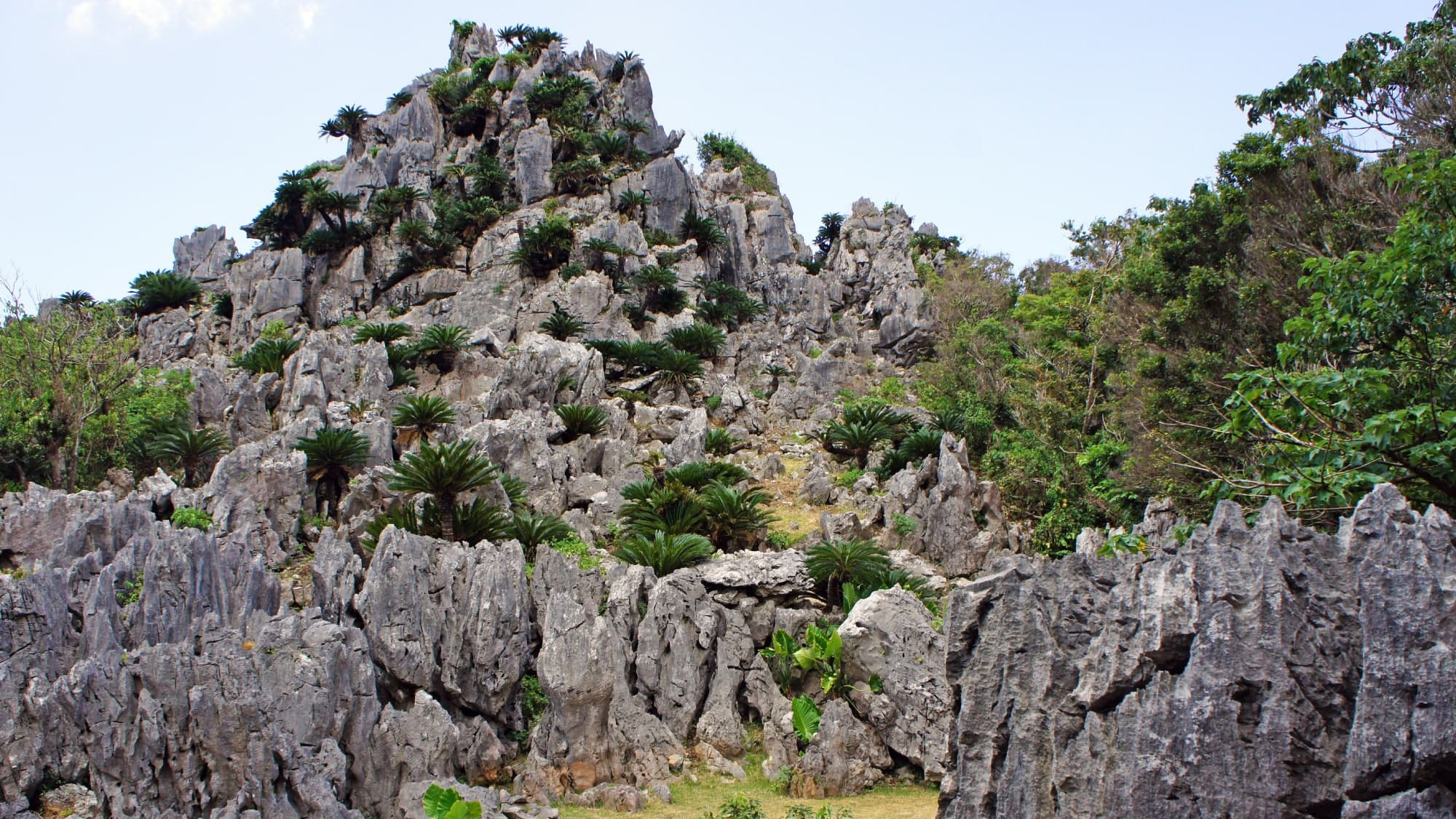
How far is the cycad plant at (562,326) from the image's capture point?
29.0 m

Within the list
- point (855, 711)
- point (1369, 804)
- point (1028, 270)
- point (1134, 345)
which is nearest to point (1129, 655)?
point (1369, 804)

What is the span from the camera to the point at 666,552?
14742 mm

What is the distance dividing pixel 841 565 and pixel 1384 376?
8.49 m

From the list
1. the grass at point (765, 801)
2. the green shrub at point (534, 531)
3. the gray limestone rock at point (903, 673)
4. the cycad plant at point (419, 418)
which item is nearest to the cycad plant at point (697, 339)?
the cycad plant at point (419, 418)

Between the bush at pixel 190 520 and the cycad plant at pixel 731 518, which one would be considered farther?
the cycad plant at pixel 731 518

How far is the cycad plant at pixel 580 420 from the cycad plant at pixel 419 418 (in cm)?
262

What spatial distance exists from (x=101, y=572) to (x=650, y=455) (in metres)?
11.7

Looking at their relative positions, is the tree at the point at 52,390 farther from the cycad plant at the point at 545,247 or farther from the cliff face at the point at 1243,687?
the cliff face at the point at 1243,687

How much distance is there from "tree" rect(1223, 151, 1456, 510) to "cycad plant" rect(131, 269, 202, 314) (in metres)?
37.4

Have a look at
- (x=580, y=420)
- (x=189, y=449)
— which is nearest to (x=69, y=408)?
(x=189, y=449)

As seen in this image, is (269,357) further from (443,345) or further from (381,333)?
(443,345)

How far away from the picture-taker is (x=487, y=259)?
110 feet

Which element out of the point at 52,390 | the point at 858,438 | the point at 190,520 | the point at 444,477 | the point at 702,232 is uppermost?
the point at 702,232

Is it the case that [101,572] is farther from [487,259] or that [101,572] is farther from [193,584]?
[487,259]
